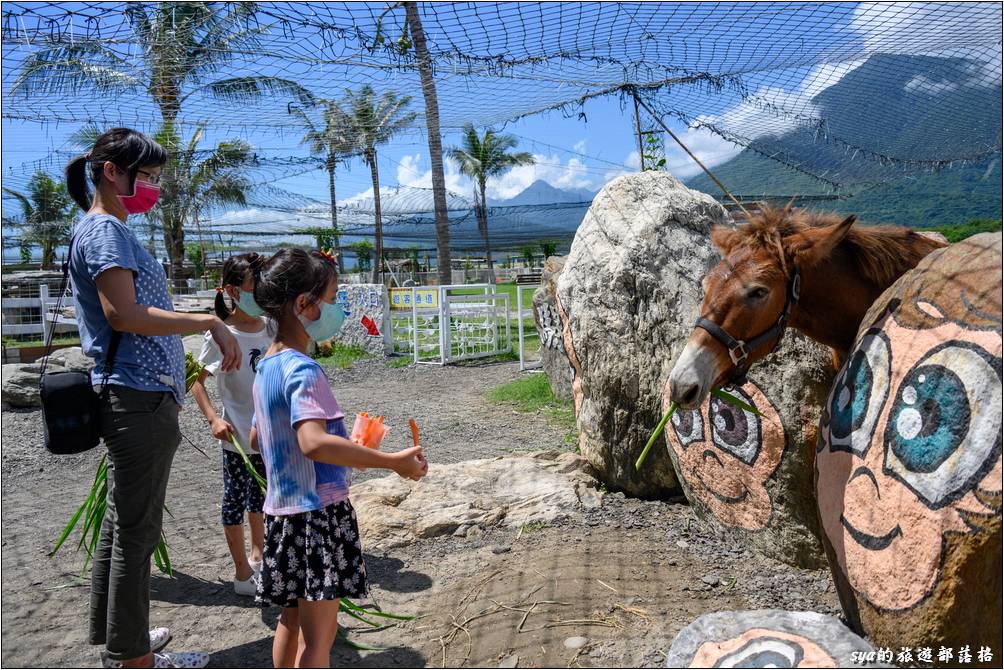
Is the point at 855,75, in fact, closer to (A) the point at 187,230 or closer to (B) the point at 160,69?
(B) the point at 160,69

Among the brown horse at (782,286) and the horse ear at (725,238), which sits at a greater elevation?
the horse ear at (725,238)

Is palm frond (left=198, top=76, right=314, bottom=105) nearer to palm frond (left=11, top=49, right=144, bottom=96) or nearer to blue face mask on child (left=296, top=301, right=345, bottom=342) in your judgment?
palm frond (left=11, top=49, right=144, bottom=96)

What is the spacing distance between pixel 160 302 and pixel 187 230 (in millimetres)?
23080

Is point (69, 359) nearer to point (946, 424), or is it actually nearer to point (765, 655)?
point (765, 655)

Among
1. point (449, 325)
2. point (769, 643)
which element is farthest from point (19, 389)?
point (769, 643)

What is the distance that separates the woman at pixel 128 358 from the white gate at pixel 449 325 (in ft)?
30.9

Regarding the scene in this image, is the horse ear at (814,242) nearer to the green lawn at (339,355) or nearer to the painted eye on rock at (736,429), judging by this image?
the painted eye on rock at (736,429)

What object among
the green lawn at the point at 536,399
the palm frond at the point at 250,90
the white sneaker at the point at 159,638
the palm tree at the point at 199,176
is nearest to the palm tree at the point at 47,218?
the palm tree at the point at 199,176

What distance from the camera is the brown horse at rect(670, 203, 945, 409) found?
7.91 ft

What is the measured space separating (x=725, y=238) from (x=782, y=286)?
292 mm

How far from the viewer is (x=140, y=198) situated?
2.62 metres

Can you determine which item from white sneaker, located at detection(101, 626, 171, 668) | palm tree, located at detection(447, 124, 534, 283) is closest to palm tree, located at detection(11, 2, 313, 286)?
white sneaker, located at detection(101, 626, 171, 668)

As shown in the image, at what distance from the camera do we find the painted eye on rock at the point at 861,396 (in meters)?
2.13

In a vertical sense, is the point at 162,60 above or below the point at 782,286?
above
